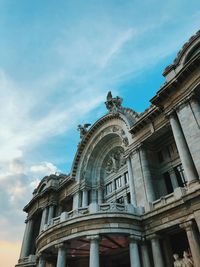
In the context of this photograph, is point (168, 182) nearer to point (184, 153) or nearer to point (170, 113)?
point (184, 153)

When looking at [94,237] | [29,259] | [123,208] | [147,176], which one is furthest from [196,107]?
[29,259]

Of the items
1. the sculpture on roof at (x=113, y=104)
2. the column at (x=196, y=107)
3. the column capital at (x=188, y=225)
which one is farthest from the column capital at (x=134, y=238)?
the sculpture on roof at (x=113, y=104)

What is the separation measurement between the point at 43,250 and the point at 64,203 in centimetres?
1616

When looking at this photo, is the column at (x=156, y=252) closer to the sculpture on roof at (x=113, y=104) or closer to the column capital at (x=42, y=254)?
the column capital at (x=42, y=254)

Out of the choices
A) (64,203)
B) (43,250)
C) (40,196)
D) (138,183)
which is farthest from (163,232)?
(40,196)

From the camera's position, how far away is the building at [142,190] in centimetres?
1892

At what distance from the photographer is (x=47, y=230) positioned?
22203mm

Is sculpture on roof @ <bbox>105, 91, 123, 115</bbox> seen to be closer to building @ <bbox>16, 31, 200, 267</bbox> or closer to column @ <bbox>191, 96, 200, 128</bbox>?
building @ <bbox>16, 31, 200, 267</bbox>

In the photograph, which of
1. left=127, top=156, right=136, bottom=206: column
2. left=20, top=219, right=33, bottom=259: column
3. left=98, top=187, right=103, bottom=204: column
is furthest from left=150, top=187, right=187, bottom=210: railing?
left=20, top=219, right=33, bottom=259: column

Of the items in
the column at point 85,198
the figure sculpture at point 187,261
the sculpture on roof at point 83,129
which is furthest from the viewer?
the sculpture on roof at point 83,129

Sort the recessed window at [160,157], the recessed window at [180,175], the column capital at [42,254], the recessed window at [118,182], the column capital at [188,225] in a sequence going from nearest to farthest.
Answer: the column capital at [188,225], the column capital at [42,254], the recessed window at [180,175], the recessed window at [160,157], the recessed window at [118,182]

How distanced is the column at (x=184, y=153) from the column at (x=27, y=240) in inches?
1173

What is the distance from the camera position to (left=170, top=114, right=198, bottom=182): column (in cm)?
1864

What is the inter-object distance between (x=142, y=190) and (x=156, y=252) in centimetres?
597
